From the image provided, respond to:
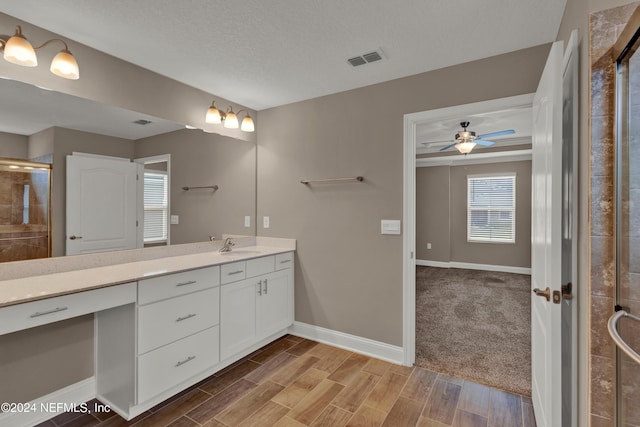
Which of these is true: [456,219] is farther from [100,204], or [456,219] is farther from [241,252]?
[100,204]

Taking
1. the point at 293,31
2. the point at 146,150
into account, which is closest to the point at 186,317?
the point at 146,150

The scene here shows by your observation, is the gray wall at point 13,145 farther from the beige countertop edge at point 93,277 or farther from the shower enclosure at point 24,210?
the beige countertop edge at point 93,277

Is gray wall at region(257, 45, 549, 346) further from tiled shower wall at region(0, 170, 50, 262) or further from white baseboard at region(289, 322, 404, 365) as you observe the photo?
tiled shower wall at region(0, 170, 50, 262)

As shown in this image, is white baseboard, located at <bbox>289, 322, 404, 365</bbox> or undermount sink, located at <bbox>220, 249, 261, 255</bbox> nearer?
white baseboard, located at <bbox>289, 322, 404, 365</bbox>

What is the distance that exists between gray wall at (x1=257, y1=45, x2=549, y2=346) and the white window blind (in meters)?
1.08

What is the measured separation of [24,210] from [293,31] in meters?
2.01

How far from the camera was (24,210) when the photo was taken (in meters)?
1.84

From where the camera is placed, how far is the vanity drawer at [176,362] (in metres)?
1.93

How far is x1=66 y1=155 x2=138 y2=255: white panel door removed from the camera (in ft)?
6.76

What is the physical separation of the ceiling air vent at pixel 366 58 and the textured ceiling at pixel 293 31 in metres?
0.05

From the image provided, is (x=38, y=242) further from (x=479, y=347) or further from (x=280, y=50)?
(x=479, y=347)

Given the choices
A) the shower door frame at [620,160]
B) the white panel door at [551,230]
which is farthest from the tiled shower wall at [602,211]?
the white panel door at [551,230]

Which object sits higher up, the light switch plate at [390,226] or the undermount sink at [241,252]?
the light switch plate at [390,226]

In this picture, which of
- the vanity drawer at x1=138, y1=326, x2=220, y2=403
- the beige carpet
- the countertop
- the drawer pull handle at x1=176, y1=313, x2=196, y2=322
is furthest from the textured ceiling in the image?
the beige carpet
